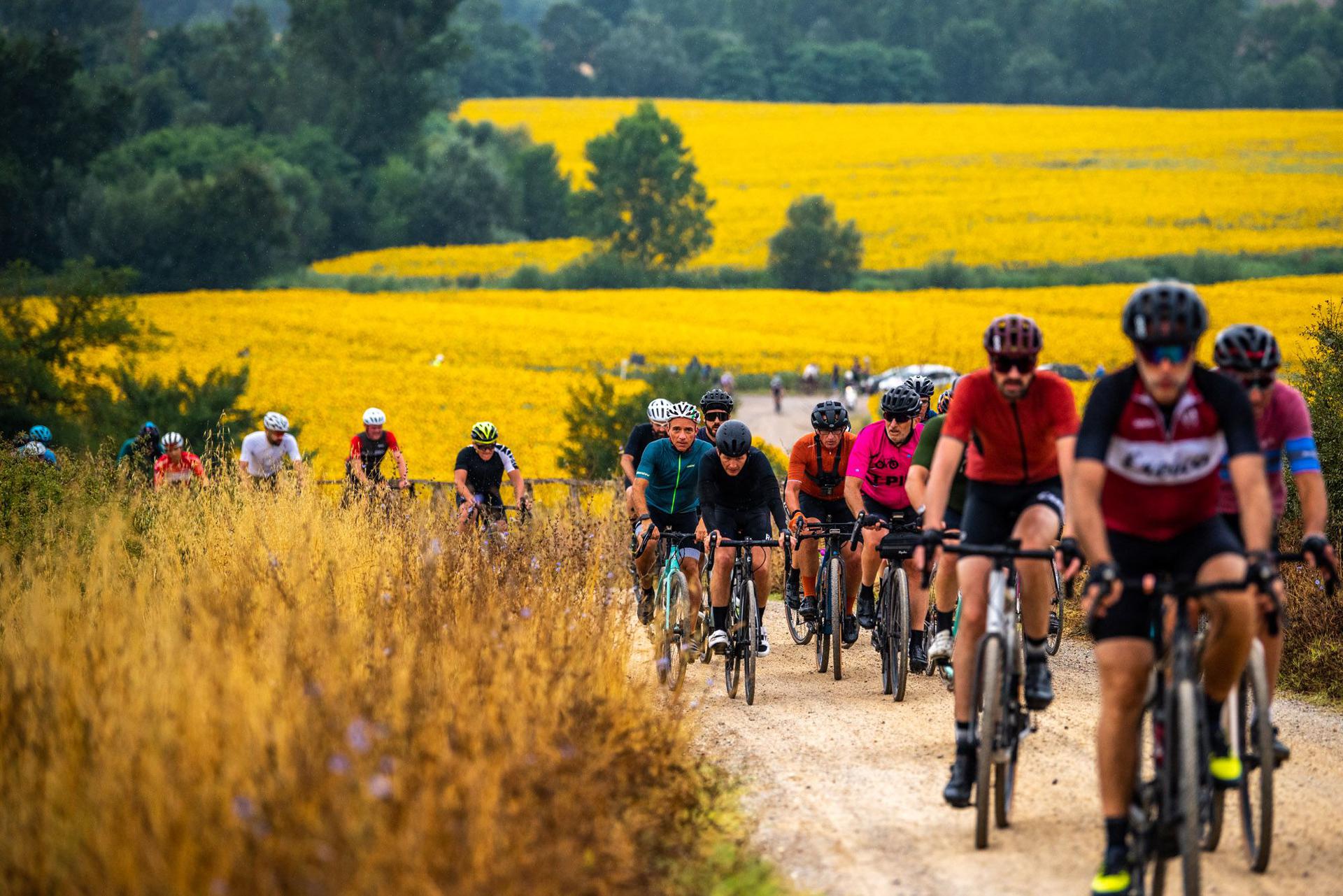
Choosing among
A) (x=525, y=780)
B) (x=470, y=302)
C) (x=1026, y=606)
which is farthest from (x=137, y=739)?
(x=470, y=302)

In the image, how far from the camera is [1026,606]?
7.35 m

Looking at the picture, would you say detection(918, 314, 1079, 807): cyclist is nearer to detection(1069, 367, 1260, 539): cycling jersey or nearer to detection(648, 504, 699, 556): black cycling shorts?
detection(1069, 367, 1260, 539): cycling jersey

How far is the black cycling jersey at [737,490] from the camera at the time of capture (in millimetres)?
10750

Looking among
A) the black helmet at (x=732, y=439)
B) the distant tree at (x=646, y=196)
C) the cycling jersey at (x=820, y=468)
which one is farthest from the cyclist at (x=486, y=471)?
the distant tree at (x=646, y=196)

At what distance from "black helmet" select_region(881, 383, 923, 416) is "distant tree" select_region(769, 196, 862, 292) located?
202 feet

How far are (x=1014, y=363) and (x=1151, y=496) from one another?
4.96 feet

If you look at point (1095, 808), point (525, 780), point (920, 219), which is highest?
point (920, 219)

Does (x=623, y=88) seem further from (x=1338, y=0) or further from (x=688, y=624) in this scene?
(x=688, y=624)

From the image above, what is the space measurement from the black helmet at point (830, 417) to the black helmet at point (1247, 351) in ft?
16.6

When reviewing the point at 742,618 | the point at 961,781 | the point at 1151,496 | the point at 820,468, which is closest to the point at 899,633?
the point at 742,618

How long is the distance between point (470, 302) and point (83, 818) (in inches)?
2520

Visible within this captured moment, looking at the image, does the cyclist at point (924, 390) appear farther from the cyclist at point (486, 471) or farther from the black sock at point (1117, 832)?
the black sock at point (1117, 832)

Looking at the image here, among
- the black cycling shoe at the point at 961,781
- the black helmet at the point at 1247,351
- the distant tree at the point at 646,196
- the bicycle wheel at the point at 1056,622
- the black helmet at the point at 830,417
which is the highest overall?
the distant tree at the point at 646,196

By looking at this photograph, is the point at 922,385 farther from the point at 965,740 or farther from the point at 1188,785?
the point at 1188,785
